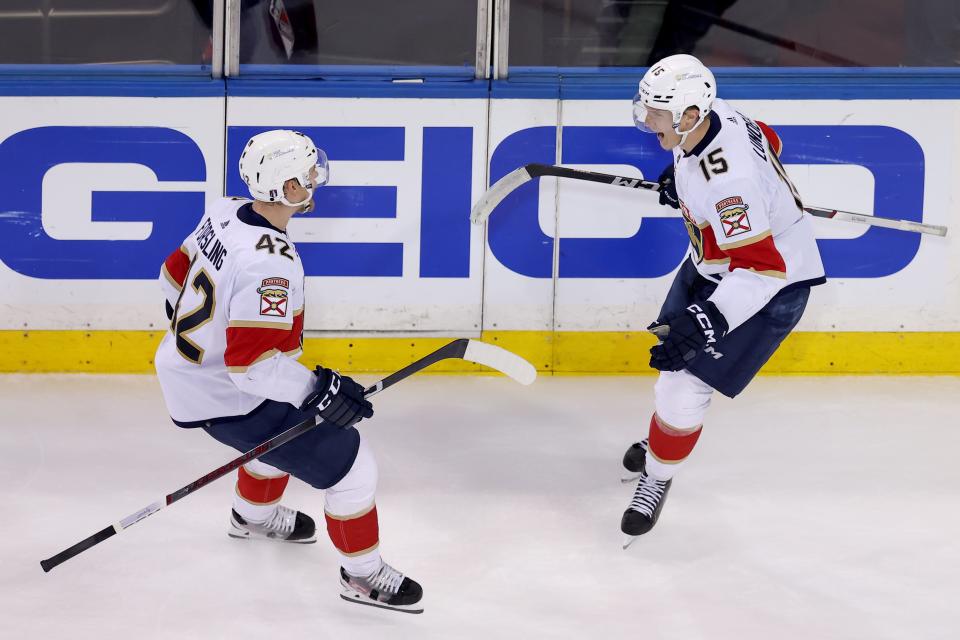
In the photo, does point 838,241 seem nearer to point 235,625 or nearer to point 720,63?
point 720,63

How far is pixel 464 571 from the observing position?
10.8 ft

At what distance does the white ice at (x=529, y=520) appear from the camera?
9.98ft

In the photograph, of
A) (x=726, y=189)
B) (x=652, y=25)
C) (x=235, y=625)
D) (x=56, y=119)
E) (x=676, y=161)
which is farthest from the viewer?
(x=652, y=25)

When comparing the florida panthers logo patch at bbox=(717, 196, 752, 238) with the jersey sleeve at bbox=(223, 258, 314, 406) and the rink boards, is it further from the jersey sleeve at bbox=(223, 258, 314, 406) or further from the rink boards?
the rink boards

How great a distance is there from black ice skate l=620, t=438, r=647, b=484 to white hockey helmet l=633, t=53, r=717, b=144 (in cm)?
119

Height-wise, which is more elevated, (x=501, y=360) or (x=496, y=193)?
(x=496, y=193)

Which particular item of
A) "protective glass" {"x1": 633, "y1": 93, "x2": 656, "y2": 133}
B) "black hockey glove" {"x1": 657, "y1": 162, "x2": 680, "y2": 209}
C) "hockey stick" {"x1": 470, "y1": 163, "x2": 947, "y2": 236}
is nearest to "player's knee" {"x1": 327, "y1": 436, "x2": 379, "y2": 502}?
"protective glass" {"x1": 633, "y1": 93, "x2": 656, "y2": 133}

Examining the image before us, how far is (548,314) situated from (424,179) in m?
0.73

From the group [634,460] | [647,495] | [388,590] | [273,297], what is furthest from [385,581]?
[634,460]

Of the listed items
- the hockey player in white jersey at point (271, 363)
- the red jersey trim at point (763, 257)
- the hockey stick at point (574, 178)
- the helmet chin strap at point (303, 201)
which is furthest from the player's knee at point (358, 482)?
the hockey stick at point (574, 178)

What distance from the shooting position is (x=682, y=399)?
11.6ft

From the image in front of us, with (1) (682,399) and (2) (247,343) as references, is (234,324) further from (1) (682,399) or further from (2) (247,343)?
(1) (682,399)

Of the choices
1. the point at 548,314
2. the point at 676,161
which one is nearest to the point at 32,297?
the point at 548,314

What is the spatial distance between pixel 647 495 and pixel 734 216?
889 millimetres
